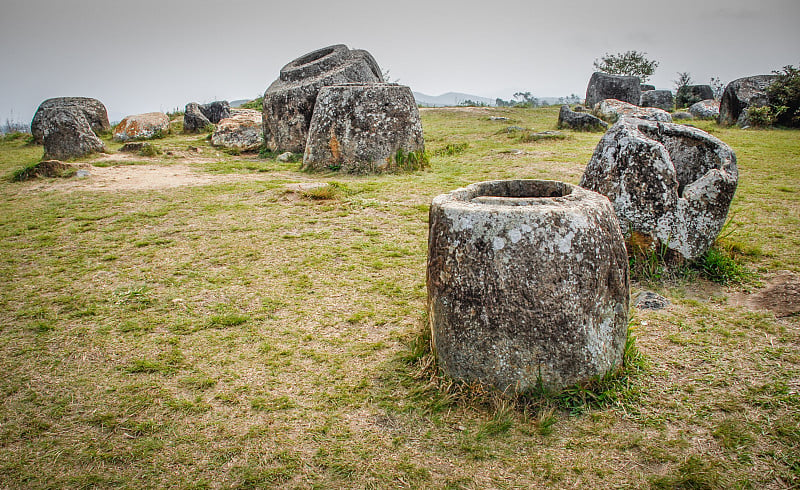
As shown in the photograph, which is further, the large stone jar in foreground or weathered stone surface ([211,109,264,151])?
weathered stone surface ([211,109,264,151])

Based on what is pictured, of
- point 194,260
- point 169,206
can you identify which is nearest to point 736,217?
point 194,260

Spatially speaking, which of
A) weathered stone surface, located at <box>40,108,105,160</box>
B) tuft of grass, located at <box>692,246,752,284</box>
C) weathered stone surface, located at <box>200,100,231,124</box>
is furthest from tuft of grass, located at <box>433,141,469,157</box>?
weathered stone surface, located at <box>200,100,231,124</box>

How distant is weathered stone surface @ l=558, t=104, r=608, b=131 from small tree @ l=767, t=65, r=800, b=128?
4.81m

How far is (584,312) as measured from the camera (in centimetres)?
258

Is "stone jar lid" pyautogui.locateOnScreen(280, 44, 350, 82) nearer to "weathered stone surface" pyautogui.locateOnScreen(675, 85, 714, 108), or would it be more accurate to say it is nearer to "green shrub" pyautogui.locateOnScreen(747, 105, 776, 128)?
"green shrub" pyautogui.locateOnScreen(747, 105, 776, 128)

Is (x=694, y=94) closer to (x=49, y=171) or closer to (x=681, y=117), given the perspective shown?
(x=681, y=117)

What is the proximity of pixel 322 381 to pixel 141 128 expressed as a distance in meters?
14.5

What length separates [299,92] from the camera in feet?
34.5

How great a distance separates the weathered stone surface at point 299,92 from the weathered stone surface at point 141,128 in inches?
206

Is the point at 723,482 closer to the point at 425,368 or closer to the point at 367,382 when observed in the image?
the point at 425,368

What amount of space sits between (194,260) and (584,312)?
3979 millimetres

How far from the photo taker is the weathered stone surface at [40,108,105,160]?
11289mm

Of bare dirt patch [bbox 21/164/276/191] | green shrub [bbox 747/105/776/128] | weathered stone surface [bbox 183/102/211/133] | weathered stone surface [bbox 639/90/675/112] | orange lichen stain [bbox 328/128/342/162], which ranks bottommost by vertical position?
bare dirt patch [bbox 21/164/276/191]

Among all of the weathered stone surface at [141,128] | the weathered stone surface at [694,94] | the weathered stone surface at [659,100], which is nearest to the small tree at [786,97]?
the weathered stone surface at [659,100]
